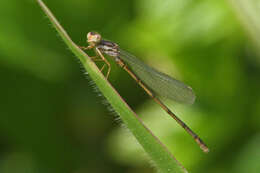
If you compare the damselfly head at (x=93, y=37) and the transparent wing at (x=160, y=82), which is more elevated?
the damselfly head at (x=93, y=37)

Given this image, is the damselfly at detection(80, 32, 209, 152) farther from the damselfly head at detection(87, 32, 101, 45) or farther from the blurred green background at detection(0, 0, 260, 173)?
the blurred green background at detection(0, 0, 260, 173)

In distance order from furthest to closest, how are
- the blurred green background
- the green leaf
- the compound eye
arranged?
the blurred green background, the compound eye, the green leaf

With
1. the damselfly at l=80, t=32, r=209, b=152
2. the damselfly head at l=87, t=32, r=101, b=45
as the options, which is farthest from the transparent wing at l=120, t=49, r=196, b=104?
the damselfly head at l=87, t=32, r=101, b=45

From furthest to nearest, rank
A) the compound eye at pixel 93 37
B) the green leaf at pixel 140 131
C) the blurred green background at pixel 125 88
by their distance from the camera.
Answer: the blurred green background at pixel 125 88 < the compound eye at pixel 93 37 < the green leaf at pixel 140 131

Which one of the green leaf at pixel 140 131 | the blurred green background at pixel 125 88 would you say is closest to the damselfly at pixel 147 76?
the blurred green background at pixel 125 88

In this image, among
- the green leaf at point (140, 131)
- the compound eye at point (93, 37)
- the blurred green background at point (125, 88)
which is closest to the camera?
the green leaf at point (140, 131)

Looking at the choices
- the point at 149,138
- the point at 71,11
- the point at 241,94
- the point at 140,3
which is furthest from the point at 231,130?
the point at 149,138

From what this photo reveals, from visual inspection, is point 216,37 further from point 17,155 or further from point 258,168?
point 17,155

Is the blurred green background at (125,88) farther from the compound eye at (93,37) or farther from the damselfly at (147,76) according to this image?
the compound eye at (93,37)
